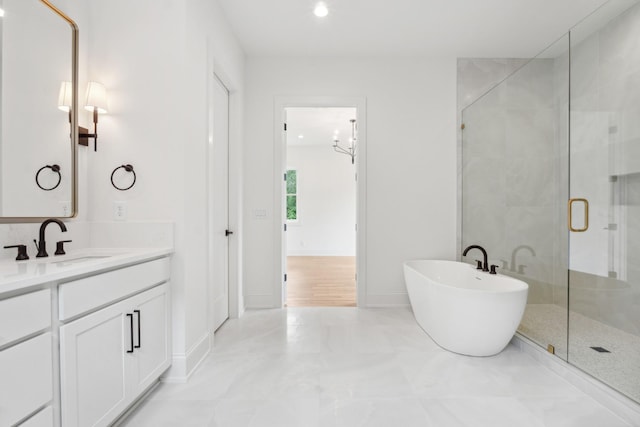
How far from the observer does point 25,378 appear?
39.1 inches

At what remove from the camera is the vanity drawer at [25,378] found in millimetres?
920

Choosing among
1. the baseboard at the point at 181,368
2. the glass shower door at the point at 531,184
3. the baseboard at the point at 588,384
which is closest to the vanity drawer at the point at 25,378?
the baseboard at the point at 181,368

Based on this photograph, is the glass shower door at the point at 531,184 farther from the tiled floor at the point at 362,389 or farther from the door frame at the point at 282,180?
the door frame at the point at 282,180

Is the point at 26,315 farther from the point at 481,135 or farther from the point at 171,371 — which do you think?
the point at 481,135

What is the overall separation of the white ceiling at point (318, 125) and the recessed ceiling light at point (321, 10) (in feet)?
6.41

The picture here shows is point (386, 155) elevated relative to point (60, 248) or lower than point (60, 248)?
elevated

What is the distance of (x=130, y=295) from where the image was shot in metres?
1.55

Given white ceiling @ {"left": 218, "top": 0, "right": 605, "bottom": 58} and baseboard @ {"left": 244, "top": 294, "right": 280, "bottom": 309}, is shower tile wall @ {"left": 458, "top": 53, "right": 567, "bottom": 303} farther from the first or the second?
baseboard @ {"left": 244, "top": 294, "right": 280, "bottom": 309}

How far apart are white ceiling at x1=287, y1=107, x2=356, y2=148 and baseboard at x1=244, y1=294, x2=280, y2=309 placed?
284cm

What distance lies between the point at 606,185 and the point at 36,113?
3685 mm

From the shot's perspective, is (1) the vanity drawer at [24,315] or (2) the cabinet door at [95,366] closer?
(1) the vanity drawer at [24,315]

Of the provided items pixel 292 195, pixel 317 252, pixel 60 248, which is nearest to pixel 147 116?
pixel 60 248

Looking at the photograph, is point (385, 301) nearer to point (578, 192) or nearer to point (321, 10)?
point (578, 192)

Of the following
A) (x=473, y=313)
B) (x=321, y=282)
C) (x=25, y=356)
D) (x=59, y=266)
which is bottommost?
(x=321, y=282)
